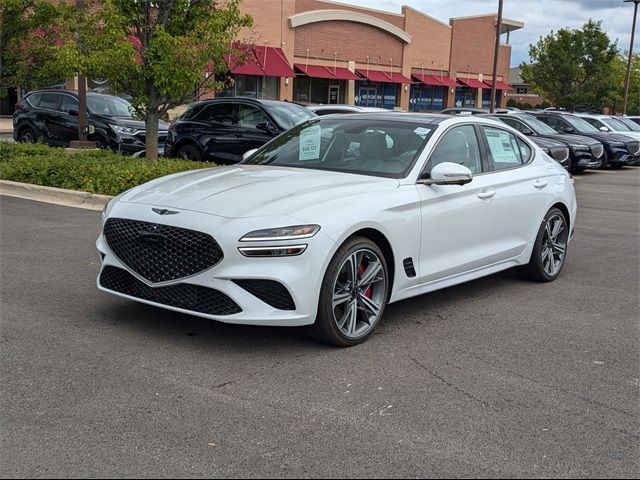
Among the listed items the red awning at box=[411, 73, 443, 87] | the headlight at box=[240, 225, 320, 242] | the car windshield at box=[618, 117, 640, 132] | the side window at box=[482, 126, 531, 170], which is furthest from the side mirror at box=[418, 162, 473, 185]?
the red awning at box=[411, 73, 443, 87]

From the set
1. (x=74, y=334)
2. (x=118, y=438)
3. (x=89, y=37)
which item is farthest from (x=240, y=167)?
(x=89, y=37)

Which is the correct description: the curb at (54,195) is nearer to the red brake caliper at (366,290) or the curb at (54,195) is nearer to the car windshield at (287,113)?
the car windshield at (287,113)

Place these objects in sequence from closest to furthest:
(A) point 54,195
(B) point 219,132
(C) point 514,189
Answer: (C) point 514,189 → (A) point 54,195 → (B) point 219,132

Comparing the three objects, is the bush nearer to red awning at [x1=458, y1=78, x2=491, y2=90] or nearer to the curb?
the curb

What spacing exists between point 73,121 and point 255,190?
42.5ft

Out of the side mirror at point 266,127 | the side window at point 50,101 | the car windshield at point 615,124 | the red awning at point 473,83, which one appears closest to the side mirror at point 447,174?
the side mirror at point 266,127

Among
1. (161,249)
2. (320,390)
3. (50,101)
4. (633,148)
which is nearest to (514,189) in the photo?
(320,390)

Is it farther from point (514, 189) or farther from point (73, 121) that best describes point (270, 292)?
point (73, 121)

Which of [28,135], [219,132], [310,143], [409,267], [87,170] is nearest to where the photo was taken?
[409,267]

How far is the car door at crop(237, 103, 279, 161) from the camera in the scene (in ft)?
45.8

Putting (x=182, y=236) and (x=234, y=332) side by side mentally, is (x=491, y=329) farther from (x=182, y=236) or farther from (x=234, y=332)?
(x=182, y=236)

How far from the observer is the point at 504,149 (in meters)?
6.88

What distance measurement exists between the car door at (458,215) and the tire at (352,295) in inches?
20.3

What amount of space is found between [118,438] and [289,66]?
39.4 meters
